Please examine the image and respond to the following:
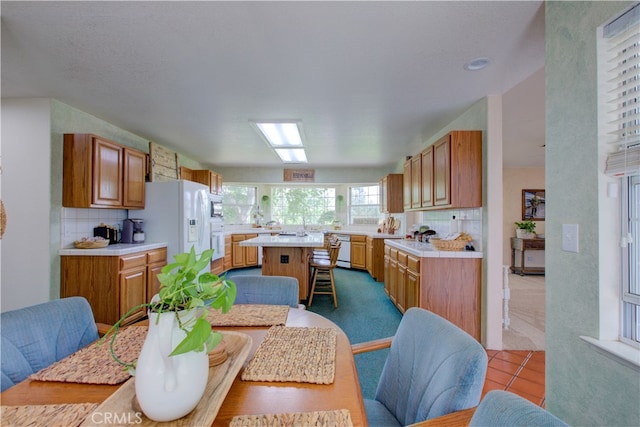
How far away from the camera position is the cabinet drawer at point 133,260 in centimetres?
285

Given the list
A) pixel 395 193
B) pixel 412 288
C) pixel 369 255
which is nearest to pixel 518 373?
pixel 412 288

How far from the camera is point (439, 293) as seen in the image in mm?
2648

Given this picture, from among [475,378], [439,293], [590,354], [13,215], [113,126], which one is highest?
[113,126]

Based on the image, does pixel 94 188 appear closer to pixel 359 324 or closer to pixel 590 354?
pixel 359 324

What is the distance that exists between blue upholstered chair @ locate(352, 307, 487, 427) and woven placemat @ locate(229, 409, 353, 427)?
382 mm

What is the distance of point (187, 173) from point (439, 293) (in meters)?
4.65

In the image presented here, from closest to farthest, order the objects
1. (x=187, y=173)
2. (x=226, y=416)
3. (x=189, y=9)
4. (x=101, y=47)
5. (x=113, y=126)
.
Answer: (x=226, y=416), (x=189, y=9), (x=101, y=47), (x=113, y=126), (x=187, y=173)

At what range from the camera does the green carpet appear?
7.22ft

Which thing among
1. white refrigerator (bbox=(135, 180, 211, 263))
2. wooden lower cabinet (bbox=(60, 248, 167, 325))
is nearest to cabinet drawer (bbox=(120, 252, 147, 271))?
wooden lower cabinet (bbox=(60, 248, 167, 325))

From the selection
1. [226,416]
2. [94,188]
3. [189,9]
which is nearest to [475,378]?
[226,416]

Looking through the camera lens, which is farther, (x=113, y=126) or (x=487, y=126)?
(x=113, y=126)

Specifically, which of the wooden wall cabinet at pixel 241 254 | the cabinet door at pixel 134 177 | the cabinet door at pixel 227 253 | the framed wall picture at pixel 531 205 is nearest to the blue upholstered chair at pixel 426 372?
the cabinet door at pixel 134 177

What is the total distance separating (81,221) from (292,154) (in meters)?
3.06

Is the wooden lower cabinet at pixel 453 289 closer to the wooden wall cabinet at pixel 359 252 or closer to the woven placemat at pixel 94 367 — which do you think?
the woven placemat at pixel 94 367
